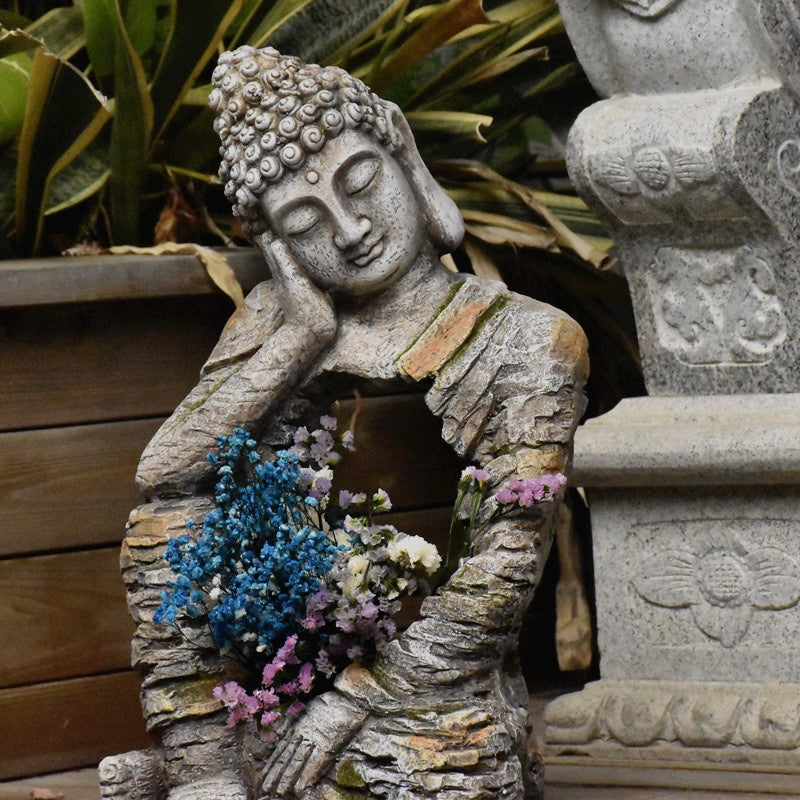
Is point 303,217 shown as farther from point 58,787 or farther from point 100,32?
point 58,787

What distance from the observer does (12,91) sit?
9.12 ft

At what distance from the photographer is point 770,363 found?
103 inches

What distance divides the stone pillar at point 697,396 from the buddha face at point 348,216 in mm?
480

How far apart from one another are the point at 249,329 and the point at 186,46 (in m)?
0.71

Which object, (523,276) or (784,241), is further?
(523,276)

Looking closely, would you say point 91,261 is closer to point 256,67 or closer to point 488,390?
point 256,67

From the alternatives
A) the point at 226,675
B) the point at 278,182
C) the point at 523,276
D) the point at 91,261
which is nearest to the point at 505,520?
the point at 226,675

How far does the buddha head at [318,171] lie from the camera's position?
2219 mm

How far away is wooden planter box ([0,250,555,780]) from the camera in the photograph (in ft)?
8.53

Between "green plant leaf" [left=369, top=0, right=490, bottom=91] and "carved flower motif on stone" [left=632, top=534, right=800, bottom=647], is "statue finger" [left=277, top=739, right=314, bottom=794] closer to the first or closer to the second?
"carved flower motif on stone" [left=632, top=534, right=800, bottom=647]

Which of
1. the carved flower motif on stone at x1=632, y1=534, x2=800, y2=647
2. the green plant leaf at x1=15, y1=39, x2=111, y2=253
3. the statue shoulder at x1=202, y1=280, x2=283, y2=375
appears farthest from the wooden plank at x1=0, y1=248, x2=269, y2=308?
the carved flower motif on stone at x1=632, y1=534, x2=800, y2=647

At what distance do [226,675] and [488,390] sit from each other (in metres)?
0.53

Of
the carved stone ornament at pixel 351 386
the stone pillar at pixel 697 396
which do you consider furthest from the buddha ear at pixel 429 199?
the stone pillar at pixel 697 396

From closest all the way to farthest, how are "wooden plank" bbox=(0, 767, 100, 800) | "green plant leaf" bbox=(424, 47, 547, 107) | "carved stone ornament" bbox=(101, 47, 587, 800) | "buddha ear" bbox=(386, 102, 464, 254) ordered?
"carved stone ornament" bbox=(101, 47, 587, 800), "buddha ear" bbox=(386, 102, 464, 254), "wooden plank" bbox=(0, 767, 100, 800), "green plant leaf" bbox=(424, 47, 547, 107)
